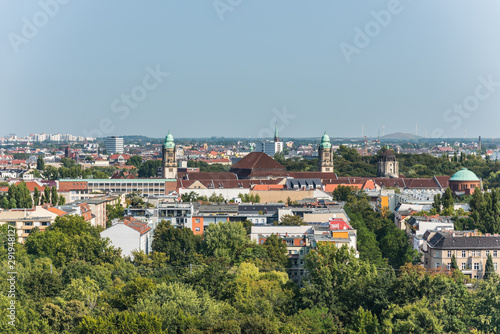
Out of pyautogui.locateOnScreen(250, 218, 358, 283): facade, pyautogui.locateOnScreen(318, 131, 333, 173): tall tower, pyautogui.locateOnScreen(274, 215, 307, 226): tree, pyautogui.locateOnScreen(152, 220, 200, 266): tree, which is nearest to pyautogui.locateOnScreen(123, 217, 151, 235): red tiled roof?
pyautogui.locateOnScreen(152, 220, 200, 266): tree

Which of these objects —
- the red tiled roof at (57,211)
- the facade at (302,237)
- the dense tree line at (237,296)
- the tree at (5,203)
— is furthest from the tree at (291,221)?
the tree at (5,203)

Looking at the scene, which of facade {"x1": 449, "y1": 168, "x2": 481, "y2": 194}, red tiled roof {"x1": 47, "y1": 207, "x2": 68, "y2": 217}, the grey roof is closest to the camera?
the grey roof

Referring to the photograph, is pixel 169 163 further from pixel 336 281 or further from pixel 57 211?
pixel 336 281

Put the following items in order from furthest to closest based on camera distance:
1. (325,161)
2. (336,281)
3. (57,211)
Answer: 1. (325,161)
2. (57,211)
3. (336,281)

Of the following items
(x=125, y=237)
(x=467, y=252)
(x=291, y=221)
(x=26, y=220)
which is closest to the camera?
(x=467, y=252)

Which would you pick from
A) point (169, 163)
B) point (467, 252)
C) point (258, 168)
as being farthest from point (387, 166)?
point (467, 252)

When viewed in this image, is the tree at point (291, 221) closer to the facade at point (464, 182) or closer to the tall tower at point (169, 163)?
the facade at point (464, 182)

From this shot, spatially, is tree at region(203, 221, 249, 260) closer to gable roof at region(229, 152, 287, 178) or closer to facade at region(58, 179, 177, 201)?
facade at region(58, 179, 177, 201)

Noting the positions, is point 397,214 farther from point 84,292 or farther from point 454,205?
point 84,292
